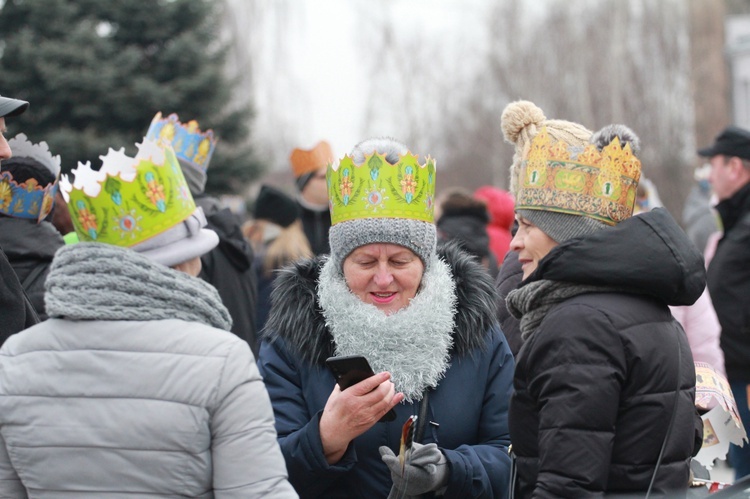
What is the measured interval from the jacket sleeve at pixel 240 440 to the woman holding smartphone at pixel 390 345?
679mm

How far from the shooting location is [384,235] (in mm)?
3467

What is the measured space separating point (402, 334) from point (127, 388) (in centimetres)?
119

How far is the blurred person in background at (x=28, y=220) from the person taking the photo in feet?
14.6

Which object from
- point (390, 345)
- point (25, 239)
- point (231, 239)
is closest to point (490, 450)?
point (390, 345)

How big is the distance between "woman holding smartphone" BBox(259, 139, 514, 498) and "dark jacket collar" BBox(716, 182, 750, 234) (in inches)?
136

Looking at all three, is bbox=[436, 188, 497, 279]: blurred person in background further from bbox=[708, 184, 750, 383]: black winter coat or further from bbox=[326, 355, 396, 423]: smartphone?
bbox=[326, 355, 396, 423]: smartphone

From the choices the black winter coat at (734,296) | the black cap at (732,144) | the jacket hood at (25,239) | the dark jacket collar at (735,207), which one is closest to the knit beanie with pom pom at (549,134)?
the jacket hood at (25,239)

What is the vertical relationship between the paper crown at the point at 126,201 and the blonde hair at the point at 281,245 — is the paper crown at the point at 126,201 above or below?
above

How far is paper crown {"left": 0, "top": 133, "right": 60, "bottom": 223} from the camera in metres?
4.44

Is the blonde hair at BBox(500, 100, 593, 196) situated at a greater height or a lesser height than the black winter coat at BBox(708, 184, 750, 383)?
greater

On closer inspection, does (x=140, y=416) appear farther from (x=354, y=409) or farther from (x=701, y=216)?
(x=701, y=216)

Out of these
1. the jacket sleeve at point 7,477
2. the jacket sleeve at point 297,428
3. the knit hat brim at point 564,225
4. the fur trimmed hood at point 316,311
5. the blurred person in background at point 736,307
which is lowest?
the blurred person in background at point 736,307

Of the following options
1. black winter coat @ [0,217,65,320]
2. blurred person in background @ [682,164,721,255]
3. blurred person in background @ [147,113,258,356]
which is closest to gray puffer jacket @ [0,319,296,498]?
black winter coat @ [0,217,65,320]

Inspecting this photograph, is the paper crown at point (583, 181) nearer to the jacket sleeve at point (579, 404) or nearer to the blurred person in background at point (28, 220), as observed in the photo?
the jacket sleeve at point (579, 404)
